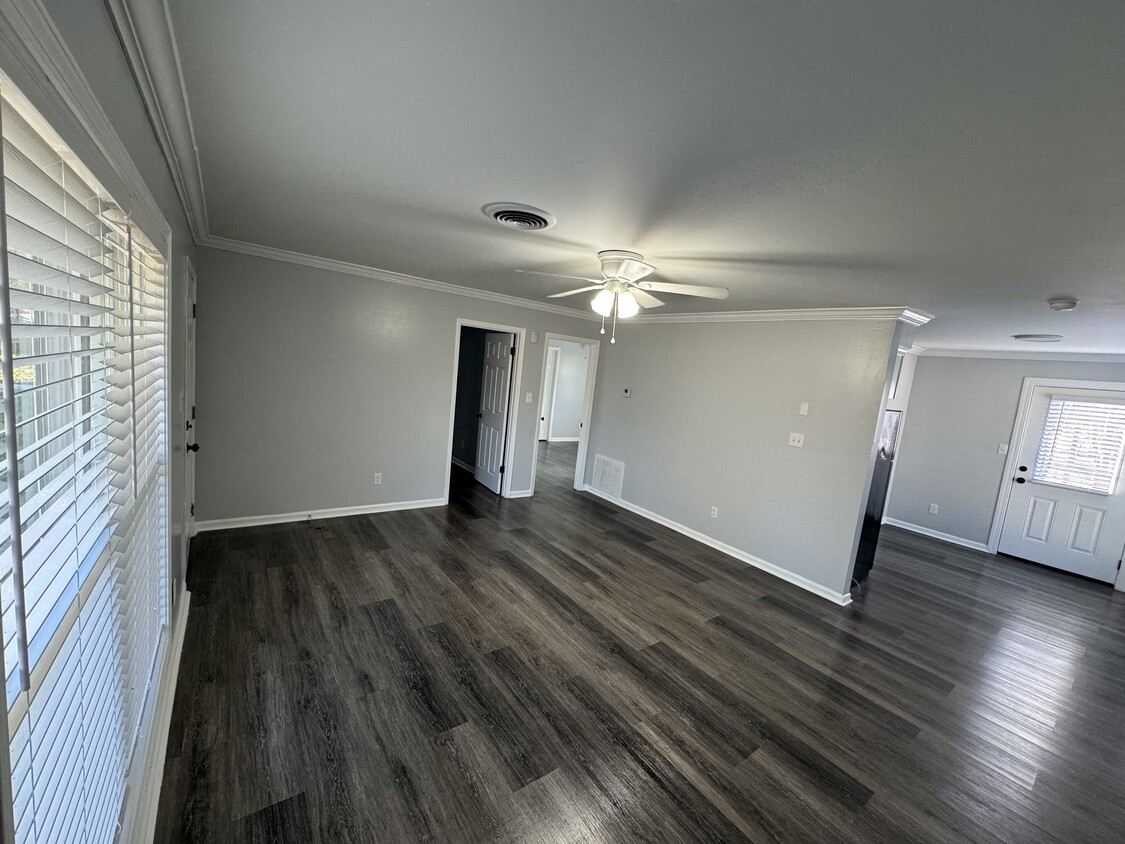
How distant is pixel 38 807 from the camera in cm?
68

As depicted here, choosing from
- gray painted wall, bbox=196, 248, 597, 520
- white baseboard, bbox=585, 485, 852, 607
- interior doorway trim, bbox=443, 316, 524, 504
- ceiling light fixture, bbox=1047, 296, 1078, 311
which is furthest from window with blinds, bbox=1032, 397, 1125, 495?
gray painted wall, bbox=196, 248, 597, 520

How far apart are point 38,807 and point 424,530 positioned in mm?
3428

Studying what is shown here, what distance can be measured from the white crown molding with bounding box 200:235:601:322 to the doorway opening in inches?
208

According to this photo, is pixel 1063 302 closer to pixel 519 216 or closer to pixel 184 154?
pixel 519 216

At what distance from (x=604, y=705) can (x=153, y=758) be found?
1769 mm

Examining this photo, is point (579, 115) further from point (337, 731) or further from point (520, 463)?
point (520, 463)

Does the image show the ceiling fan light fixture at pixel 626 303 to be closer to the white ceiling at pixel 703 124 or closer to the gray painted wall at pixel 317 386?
the white ceiling at pixel 703 124

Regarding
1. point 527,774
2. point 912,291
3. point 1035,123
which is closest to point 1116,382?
point 912,291

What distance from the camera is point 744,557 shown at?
4199 mm

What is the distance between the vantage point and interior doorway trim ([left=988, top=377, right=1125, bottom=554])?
4.78 meters

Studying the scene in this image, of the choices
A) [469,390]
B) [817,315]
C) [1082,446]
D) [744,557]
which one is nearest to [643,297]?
[817,315]

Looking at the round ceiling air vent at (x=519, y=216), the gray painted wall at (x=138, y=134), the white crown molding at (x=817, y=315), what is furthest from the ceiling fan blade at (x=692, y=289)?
the gray painted wall at (x=138, y=134)

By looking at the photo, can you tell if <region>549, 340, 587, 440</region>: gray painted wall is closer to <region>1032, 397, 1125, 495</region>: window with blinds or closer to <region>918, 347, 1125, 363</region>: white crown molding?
<region>918, 347, 1125, 363</region>: white crown molding

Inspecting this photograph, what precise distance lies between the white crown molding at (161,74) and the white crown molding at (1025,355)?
7.03m
